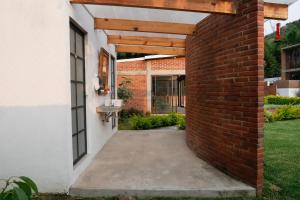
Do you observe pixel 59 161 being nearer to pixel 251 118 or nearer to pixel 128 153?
pixel 128 153

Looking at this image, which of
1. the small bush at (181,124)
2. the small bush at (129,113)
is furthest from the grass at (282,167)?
the small bush at (129,113)

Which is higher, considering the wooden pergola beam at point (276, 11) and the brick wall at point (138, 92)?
the wooden pergola beam at point (276, 11)

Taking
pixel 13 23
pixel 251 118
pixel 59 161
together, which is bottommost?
pixel 59 161

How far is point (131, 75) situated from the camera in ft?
44.6

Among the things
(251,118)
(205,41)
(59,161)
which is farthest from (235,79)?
(59,161)

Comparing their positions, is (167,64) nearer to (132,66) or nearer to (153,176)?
(132,66)

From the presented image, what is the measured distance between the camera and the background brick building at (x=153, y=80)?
13.4 metres

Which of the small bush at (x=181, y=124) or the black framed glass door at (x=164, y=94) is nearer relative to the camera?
the small bush at (x=181, y=124)

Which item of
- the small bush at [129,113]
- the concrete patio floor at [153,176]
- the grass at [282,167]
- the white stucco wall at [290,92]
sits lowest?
the grass at [282,167]

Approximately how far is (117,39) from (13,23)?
3.85m

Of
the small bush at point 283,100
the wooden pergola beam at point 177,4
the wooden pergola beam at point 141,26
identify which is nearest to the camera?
the wooden pergola beam at point 177,4

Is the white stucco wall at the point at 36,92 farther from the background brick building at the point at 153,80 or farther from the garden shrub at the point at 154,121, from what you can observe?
the background brick building at the point at 153,80

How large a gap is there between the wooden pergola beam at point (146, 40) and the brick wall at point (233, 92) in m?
1.52

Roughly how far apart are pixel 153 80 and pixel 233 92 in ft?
32.1
